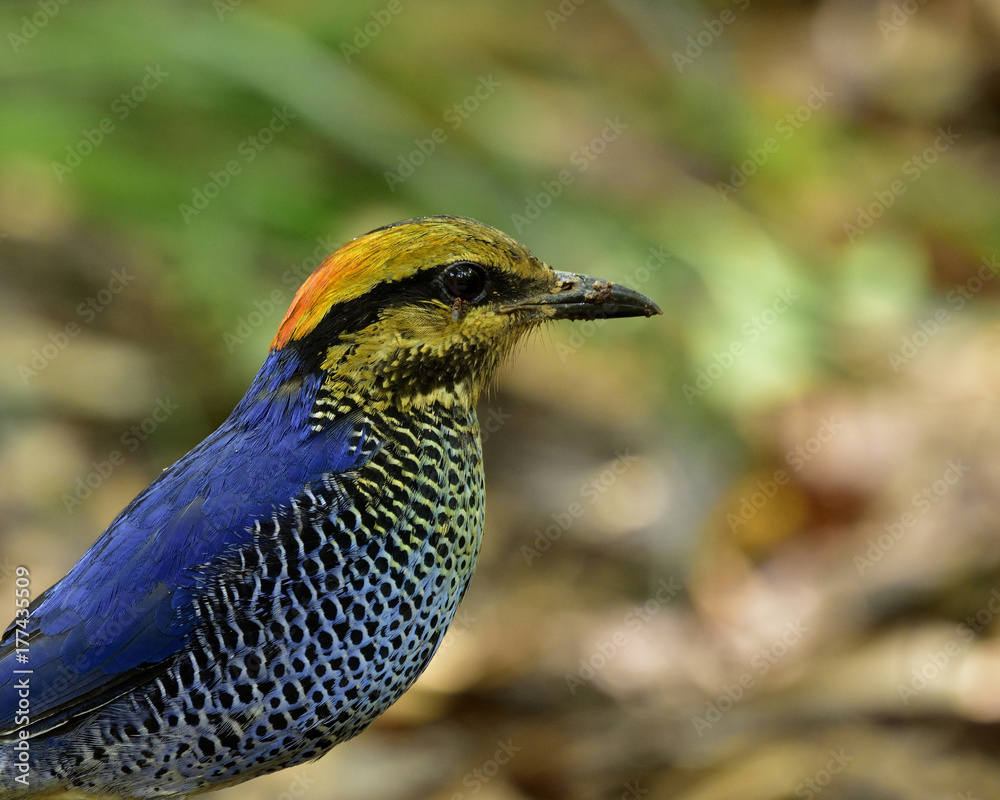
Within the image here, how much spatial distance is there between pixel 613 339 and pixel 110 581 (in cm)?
517

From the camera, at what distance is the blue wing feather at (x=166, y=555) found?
3.56 metres

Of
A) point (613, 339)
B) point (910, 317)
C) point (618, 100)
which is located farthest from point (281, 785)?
point (618, 100)

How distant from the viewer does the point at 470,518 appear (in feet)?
12.3

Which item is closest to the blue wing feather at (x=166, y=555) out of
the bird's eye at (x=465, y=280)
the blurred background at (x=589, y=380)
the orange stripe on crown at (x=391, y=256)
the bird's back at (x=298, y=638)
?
the bird's back at (x=298, y=638)

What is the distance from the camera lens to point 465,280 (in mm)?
3744

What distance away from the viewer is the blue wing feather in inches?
140

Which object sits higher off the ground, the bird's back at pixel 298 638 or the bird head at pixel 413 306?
the bird head at pixel 413 306

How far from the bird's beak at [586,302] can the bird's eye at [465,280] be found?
0.14 metres

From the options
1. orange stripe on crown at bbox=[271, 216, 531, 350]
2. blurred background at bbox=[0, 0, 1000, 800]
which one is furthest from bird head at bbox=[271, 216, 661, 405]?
blurred background at bbox=[0, 0, 1000, 800]

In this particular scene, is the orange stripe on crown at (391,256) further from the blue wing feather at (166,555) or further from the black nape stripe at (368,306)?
the blue wing feather at (166,555)

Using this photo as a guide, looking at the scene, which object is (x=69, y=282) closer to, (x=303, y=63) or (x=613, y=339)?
(x=303, y=63)

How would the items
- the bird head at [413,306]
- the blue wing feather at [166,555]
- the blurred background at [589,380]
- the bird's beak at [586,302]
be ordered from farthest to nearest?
the blurred background at [589,380], the bird's beak at [586,302], the bird head at [413,306], the blue wing feather at [166,555]

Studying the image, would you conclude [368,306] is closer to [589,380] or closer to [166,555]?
[166,555]

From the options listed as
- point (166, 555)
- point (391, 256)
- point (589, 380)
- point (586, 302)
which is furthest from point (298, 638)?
point (589, 380)
